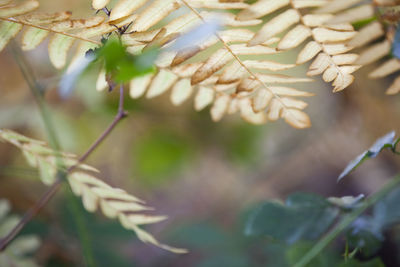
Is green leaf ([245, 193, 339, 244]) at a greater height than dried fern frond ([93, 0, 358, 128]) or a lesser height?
lesser

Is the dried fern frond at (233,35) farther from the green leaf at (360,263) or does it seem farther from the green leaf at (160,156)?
the green leaf at (160,156)

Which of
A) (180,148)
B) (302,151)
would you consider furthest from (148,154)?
(302,151)

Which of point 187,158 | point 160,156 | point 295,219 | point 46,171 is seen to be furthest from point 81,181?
point 187,158

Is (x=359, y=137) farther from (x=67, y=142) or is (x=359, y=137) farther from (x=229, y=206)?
(x=67, y=142)

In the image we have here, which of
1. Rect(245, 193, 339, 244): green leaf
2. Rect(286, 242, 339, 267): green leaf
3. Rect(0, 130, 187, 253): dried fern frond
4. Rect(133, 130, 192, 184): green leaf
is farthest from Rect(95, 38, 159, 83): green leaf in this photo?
Rect(133, 130, 192, 184): green leaf

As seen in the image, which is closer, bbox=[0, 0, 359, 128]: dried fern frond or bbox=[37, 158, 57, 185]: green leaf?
bbox=[0, 0, 359, 128]: dried fern frond

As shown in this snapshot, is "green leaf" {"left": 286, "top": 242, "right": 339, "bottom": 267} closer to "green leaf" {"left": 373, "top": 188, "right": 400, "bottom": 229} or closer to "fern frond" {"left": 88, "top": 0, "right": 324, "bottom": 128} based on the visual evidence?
"green leaf" {"left": 373, "top": 188, "right": 400, "bottom": 229}

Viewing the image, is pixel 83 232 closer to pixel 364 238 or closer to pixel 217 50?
pixel 217 50

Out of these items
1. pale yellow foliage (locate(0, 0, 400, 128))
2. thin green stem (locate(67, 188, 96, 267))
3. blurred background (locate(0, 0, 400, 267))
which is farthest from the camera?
blurred background (locate(0, 0, 400, 267))
